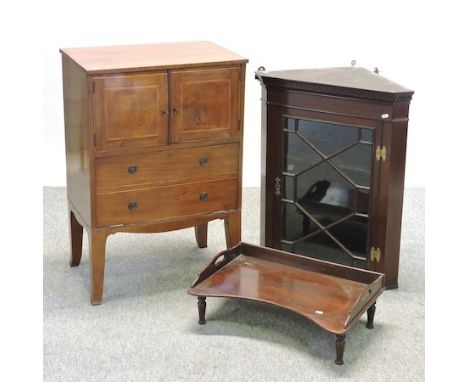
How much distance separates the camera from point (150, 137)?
12.9ft

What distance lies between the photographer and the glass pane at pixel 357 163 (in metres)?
4.07

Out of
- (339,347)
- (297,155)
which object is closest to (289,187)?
(297,155)

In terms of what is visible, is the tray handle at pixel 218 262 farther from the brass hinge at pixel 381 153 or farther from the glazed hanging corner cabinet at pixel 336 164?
the brass hinge at pixel 381 153

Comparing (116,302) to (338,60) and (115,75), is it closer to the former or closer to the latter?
(115,75)

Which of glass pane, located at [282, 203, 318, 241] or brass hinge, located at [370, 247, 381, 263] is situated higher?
glass pane, located at [282, 203, 318, 241]

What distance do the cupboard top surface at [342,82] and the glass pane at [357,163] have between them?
24 cm

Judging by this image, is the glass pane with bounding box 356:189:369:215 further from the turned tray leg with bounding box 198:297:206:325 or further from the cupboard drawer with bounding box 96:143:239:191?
the turned tray leg with bounding box 198:297:206:325

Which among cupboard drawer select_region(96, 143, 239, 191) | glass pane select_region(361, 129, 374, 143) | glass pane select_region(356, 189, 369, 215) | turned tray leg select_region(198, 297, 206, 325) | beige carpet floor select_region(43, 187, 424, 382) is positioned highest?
glass pane select_region(361, 129, 374, 143)

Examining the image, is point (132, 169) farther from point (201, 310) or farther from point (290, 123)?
point (290, 123)

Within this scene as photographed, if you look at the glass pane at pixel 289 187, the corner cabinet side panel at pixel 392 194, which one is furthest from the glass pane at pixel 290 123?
the corner cabinet side panel at pixel 392 194

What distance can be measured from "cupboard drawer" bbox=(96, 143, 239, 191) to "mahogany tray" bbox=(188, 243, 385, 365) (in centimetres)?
36

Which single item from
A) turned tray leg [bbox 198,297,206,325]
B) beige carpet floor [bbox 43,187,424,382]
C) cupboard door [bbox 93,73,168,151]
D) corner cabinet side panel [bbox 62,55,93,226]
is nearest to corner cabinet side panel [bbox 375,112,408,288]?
beige carpet floor [bbox 43,187,424,382]

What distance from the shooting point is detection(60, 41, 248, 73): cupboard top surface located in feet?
12.6

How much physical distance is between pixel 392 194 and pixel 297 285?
0.57 m
